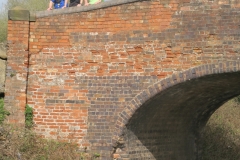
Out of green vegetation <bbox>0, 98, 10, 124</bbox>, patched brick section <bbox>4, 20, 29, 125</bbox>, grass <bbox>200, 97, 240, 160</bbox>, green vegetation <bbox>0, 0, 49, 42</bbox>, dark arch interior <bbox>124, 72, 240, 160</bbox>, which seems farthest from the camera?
green vegetation <bbox>0, 0, 49, 42</bbox>

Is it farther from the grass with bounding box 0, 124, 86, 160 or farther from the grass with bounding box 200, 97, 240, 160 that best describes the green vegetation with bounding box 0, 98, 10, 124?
the grass with bounding box 200, 97, 240, 160

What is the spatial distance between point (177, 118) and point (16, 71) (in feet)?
15.5

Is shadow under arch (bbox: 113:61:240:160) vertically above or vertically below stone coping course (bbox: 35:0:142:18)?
below

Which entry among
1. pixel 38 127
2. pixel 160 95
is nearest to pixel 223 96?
pixel 160 95

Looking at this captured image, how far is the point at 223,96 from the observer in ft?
39.2

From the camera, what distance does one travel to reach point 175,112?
37.6 ft

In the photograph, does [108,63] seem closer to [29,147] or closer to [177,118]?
[29,147]

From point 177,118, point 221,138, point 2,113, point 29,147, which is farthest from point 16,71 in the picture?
point 221,138

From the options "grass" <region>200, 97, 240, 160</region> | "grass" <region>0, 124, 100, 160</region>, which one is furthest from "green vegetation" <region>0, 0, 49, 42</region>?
"grass" <region>0, 124, 100, 160</region>

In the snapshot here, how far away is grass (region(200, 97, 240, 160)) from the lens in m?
14.6


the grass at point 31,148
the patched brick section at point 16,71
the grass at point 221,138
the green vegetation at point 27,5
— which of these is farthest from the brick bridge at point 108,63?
the green vegetation at point 27,5

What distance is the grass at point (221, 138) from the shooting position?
14.6m

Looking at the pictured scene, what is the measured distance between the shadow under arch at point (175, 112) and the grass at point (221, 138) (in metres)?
1.46

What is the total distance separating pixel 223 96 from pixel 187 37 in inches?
141
